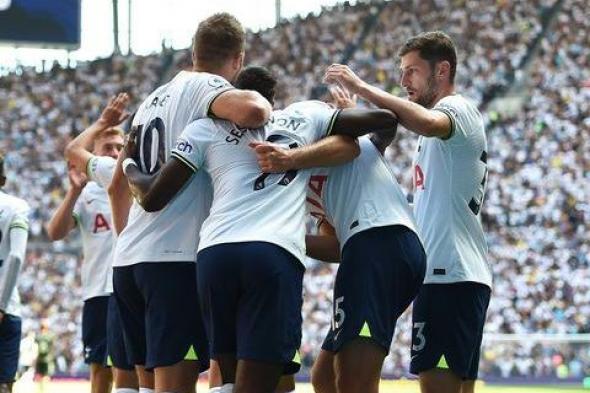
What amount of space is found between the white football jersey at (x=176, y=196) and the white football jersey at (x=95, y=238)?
3797mm

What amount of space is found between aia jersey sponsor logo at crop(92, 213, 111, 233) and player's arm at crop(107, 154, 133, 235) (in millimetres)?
3002

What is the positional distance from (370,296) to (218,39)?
5.05 feet

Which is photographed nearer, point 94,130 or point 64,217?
point 94,130

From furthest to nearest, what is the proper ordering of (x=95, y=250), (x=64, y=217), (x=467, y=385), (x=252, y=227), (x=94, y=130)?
(x=95, y=250) → (x=64, y=217) → (x=94, y=130) → (x=467, y=385) → (x=252, y=227)

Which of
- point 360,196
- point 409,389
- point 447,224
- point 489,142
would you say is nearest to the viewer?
point 360,196

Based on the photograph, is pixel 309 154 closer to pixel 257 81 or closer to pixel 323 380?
pixel 257 81

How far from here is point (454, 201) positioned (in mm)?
7008

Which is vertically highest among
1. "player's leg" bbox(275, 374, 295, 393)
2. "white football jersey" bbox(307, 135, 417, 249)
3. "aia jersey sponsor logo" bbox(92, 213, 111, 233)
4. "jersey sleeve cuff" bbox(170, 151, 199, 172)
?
"jersey sleeve cuff" bbox(170, 151, 199, 172)

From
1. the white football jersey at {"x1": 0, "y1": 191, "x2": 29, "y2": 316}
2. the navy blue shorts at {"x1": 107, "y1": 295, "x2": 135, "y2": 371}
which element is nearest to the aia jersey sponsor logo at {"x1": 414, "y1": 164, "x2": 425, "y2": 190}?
the navy blue shorts at {"x1": 107, "y1": 295, "x2": 135, "y2": 371}

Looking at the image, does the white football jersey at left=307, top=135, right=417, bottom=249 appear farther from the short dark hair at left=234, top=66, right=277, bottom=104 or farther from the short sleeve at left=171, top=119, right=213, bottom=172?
the short sleeve at left=171, top=119, right=213, bottom=172

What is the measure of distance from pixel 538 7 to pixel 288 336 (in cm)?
3091

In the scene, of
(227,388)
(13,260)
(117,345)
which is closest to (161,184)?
(227,388)

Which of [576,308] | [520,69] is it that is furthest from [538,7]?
[576,308]

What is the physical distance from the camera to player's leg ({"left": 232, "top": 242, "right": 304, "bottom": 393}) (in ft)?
18.8
